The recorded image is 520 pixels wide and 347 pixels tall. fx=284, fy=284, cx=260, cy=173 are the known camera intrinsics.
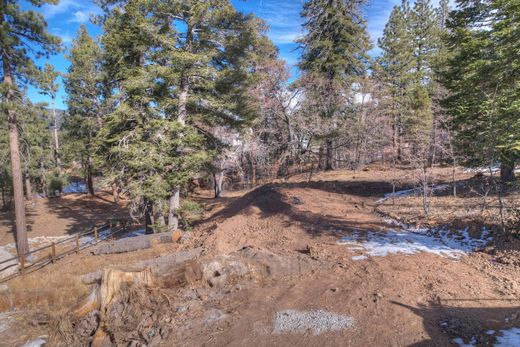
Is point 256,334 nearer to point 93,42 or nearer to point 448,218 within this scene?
point 448,218

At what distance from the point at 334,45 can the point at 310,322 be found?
20706 mm

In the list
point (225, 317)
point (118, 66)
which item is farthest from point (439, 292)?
point (118, 66)

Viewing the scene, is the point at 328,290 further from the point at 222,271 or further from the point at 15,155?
the point at 15,155

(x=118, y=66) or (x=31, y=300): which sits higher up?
(x=118, y=66)

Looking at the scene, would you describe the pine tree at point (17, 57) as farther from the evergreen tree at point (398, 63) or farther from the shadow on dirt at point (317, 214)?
the evergreen tree at point (398, 63)

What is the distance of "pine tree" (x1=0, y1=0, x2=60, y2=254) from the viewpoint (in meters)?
11.2

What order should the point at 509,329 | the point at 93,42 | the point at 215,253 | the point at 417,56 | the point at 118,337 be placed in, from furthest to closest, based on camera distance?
the point at 417,56 < the point at 93,42 < the point at 215,253 < the point at 118,337 < the point at 509,329

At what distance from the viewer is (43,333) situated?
5.75 m

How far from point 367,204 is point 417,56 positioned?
2187cm

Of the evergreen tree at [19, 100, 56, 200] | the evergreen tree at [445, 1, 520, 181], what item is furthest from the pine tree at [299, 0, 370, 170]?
the evergreen tree at [19, 100, 56, 200]

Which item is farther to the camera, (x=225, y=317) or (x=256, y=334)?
(x=225, y=317)

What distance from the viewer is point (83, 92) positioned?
2222cm

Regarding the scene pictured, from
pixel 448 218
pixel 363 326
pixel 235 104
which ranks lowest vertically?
pixel 363 326

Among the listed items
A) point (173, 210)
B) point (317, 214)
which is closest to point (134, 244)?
point (173, 210)
